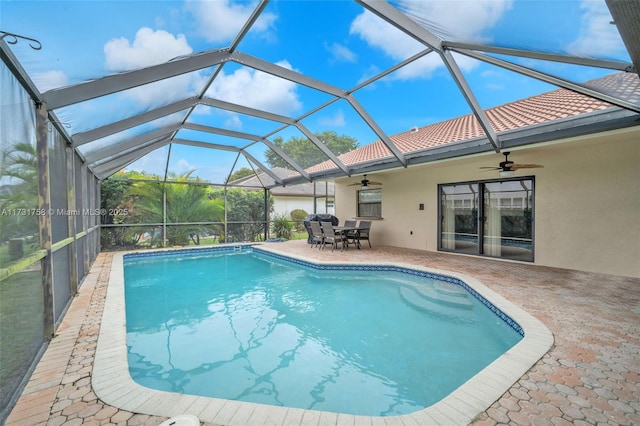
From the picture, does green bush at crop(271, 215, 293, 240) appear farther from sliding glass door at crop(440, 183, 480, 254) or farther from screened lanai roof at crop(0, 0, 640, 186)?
sliding glass door at crop(440, 183, 480, 254)

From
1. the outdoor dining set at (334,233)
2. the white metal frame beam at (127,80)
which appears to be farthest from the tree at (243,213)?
the white metal frame beam at (127,80)

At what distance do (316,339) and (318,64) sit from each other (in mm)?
4818

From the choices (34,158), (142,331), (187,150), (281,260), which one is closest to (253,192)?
(187,150)

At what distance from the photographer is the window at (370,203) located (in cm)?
1222

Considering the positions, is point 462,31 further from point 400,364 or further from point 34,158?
point 34,158

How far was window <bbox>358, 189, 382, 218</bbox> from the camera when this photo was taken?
12.2 meters

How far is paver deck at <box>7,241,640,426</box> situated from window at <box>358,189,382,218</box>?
7151 mm

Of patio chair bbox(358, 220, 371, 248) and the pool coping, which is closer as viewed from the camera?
the pool coping

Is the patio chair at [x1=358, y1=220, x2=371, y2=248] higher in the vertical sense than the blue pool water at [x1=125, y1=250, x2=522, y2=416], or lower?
higher

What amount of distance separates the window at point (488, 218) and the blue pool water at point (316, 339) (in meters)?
3.08

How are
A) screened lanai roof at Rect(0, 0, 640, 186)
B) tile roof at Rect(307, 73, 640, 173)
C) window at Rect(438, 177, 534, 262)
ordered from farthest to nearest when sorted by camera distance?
window at Rect(438, 177, 534, 262)
tile roof at Rect(307, 73, 640, 173)
screened lanai roof at Rect(0, 0, 640, 186)

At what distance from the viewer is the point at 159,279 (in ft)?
24.5

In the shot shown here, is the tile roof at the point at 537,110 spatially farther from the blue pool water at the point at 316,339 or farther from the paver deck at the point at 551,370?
the blue pool water at the point at 316,339

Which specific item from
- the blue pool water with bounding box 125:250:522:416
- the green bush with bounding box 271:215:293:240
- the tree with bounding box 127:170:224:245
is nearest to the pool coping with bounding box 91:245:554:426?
the blue pool water with bounding box 125:250:522:416
